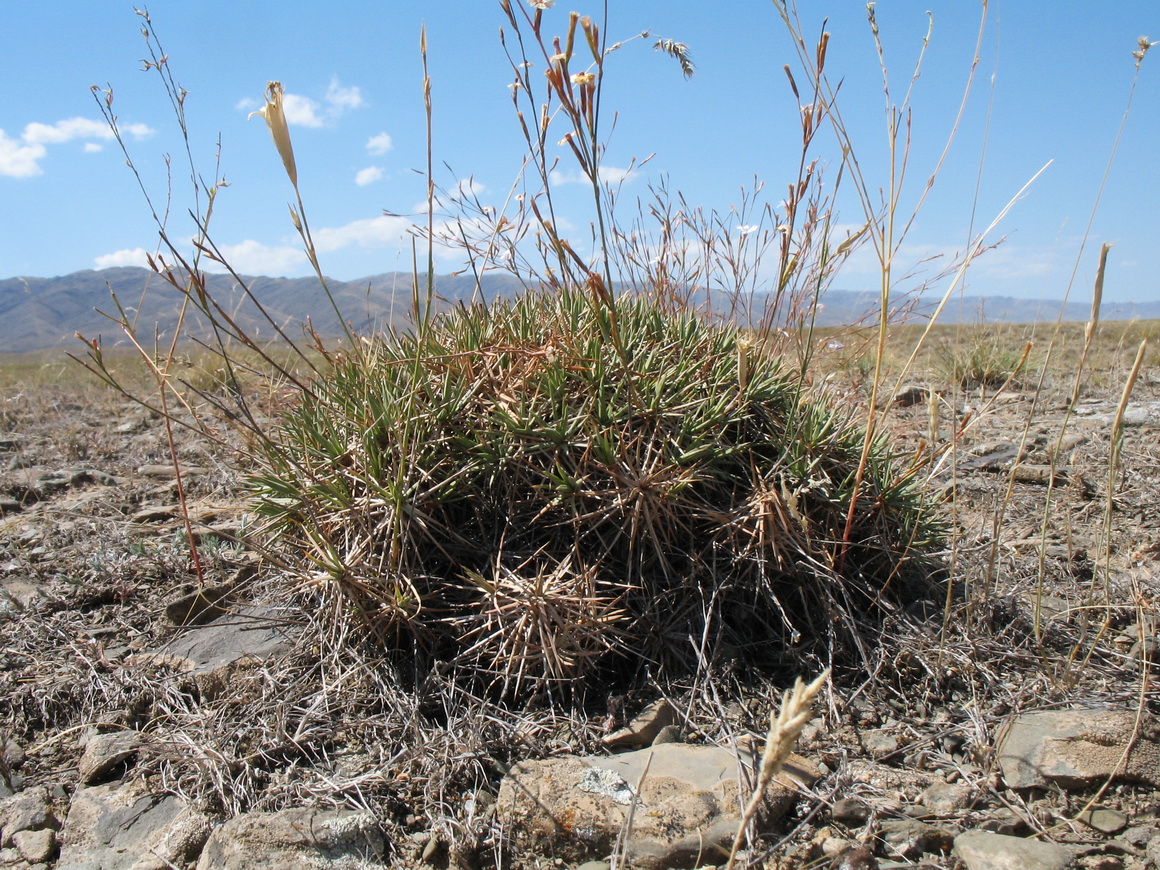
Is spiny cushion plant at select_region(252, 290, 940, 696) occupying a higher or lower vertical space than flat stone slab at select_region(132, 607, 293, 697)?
higher

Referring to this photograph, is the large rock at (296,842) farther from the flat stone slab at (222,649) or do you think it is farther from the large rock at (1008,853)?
the large rock at (1008,853)

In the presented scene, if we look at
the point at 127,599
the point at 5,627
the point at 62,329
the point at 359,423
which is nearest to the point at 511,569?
the point at 359,423

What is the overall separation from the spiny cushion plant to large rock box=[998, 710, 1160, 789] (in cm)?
57

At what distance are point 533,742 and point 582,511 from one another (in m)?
0.72

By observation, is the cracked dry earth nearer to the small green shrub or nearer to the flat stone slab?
the flat stone slab

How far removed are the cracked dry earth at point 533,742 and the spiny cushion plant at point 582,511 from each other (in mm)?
186

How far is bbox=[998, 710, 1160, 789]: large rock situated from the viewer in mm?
1929

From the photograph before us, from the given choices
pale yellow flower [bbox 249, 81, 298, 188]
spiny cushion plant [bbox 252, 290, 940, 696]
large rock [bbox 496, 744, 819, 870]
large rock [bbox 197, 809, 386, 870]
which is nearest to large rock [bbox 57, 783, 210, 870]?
large rock [bbox 197, 809, 386, 870]

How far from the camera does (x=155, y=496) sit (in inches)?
175

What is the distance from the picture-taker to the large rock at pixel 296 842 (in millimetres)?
1836

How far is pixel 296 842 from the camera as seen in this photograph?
187 cm

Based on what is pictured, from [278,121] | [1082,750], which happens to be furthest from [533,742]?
[278,121]

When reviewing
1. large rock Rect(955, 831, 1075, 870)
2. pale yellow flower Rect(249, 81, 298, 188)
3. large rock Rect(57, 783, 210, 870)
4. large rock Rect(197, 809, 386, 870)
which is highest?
pale yellow flower Rect(249, 81, 298, 188)

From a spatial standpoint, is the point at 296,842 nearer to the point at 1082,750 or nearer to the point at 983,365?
the point at 1082,750
